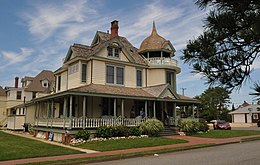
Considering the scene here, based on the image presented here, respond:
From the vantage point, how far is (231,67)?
4.60 m

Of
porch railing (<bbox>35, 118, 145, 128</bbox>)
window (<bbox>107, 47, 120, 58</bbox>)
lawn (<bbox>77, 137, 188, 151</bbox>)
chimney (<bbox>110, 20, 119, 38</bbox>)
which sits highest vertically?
chimney (<bbox>110, 20, 119, 38</bbox>)

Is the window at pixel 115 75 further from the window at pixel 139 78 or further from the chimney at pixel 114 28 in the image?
the chimney at pixel 114 28

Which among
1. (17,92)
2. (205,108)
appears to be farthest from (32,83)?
(205,108)

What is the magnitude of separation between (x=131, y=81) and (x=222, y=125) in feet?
52.9

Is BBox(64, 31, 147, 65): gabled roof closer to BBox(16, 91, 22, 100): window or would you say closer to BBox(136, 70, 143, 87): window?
BBox(136, 70, 143, 87): window

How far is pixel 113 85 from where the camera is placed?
1008 inches

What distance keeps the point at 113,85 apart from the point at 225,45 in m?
21.2

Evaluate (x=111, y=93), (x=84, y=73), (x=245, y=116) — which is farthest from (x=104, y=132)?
(x=245, y=116)

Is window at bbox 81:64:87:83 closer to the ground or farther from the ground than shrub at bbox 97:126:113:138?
farther from the ground

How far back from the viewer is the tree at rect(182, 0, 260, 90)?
422 cm

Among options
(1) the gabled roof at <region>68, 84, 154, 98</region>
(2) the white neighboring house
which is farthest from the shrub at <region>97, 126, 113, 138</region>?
(2) the white neighboring house

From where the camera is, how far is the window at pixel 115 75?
25.6 meters

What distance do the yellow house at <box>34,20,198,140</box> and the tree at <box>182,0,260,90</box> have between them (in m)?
15.8

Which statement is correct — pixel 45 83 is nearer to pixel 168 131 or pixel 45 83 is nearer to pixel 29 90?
pixel 29 90
